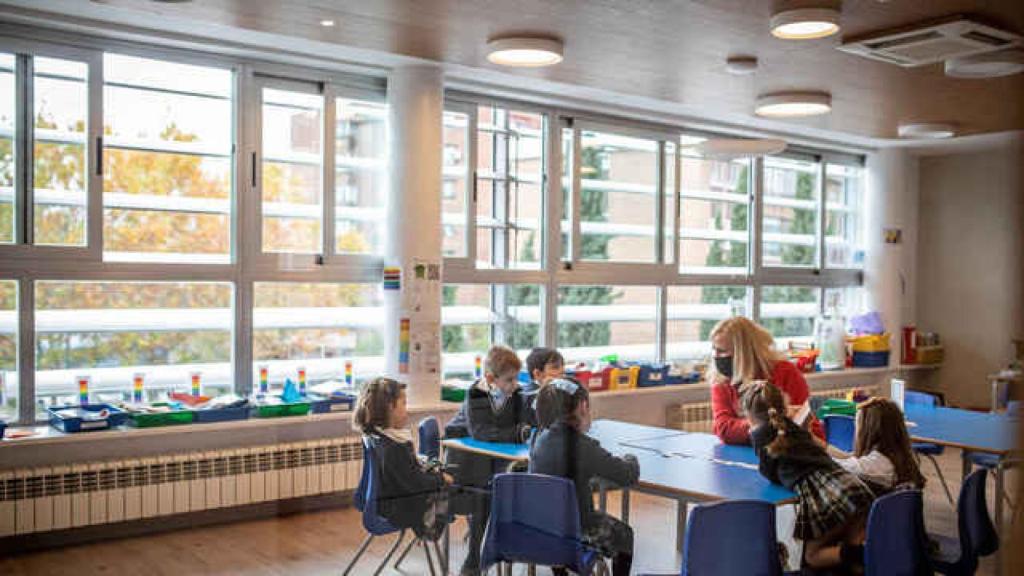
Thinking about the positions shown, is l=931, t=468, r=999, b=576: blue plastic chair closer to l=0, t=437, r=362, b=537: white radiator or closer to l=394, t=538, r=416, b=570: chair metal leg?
l=394, t=538, r=416, b=570: chair metal leg

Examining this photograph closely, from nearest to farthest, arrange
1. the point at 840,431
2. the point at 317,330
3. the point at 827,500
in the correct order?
the point at 827,500 → the point at 840,431 → the point at 317,330

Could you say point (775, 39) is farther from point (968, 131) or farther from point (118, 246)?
point (118, 246)

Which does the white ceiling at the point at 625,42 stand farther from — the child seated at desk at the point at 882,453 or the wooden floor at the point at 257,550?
the wooden floor at the point at 257,550

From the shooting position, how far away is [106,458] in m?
4.89

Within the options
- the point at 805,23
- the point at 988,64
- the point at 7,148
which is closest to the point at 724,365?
the point at 805,23

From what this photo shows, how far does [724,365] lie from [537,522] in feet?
4.33

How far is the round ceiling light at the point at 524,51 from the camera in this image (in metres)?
4.62

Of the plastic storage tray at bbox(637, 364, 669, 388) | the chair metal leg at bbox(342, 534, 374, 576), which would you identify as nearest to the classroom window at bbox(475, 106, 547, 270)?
the plastic storage tray at bbox(637, 364, 669, 388)

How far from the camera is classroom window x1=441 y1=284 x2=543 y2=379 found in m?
5.49

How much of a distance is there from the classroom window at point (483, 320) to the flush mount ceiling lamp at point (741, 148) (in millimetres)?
1430

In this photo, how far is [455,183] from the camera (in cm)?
589

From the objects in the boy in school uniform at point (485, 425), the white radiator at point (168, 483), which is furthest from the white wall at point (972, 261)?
the white radiator at point (168, 483)

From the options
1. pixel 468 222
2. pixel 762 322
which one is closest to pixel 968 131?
pixel 762 322

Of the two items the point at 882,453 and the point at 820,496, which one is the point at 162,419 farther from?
the point at 882,453
